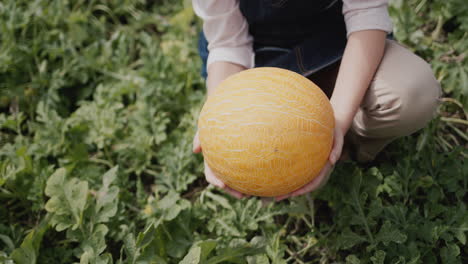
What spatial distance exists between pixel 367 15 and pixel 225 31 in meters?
0.71

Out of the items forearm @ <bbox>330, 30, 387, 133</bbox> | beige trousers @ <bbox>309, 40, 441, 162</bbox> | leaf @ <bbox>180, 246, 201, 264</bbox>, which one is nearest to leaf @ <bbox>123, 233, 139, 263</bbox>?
leaf @ <bbox>180, 246, 201, 264</bbox>

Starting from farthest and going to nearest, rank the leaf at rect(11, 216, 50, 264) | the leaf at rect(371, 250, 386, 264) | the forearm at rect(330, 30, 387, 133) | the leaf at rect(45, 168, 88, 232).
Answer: the leaf at rect(45, 168, 88, 232) < the leaf at rect(11, 216, 50, 264) < the forearm at rect(330, 30, 387, 133) < the leaf at rect(371, 250, 386, 264)

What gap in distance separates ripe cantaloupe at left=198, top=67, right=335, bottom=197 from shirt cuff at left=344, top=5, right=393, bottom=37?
443 millimetres

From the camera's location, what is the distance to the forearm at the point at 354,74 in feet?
5.98

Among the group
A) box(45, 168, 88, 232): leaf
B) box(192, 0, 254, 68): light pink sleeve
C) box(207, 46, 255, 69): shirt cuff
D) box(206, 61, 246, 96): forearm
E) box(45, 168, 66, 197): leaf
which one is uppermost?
box(192, 0, 254, 68): light pink sleeve

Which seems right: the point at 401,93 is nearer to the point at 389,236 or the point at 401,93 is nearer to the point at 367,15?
the point at 367,15

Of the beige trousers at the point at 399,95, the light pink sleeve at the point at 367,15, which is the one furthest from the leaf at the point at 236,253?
the light pink sleeve at the point at 367,15

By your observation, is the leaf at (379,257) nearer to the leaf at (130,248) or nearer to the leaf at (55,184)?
the leaf at (130,248)

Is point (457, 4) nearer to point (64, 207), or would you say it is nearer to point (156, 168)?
point (156, 168)

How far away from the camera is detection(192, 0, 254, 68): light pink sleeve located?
2.11 m

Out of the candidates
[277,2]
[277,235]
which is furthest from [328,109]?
[277,235]

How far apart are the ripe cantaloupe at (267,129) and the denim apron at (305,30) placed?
0.45m

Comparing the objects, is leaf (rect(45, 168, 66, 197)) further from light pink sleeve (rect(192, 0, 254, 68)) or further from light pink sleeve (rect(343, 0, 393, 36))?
light pink sleeve (rect(343, 0, 393, 36))

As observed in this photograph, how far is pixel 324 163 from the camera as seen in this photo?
67.8 inches
